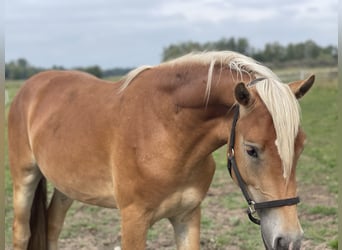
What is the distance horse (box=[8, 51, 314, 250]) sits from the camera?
84.0 inches

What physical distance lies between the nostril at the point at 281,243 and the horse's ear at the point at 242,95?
68 cm

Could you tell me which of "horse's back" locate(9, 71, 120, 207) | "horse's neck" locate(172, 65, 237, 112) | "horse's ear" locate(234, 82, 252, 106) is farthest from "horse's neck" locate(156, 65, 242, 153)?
"horse's back" locate(9, 71, 120, 207)

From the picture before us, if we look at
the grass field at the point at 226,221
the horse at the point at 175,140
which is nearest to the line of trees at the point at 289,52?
the grass field at the point at 226,221

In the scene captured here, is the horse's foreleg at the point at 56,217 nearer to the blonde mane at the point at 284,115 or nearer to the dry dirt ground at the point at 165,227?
the dry dirt ground at the point at 165,227

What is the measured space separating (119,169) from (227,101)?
855mm

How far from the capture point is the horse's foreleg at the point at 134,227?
2766 millimetres

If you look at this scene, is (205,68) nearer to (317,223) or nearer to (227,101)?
(227,101)

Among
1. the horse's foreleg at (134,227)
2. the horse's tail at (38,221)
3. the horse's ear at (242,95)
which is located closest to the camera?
the horse's ear at (242,95)

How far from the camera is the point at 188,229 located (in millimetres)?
3057

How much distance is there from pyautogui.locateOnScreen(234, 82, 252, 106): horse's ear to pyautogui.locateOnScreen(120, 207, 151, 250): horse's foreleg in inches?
38.9

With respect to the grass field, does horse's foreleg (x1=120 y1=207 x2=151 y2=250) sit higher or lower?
higher

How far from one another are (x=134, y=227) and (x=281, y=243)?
1.03 metres

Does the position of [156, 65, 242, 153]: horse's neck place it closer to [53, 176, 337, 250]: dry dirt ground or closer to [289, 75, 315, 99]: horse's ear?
[289, 75, 315, 99]: horse's ear

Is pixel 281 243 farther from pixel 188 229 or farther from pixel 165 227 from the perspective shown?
pixel 165 227
